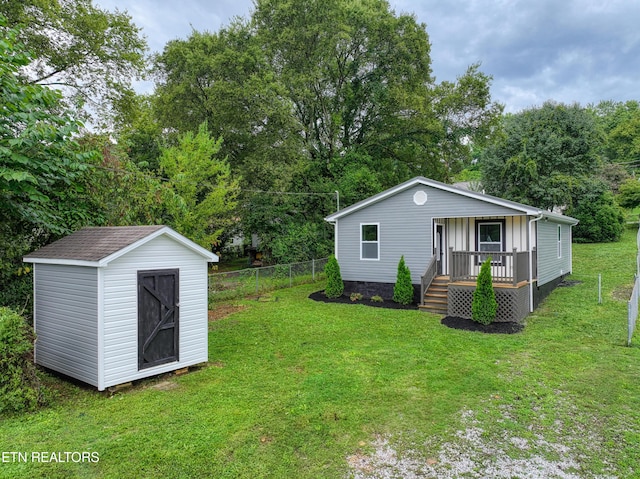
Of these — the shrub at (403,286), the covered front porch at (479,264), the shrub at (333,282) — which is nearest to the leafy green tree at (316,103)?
the shrub at (333,282)

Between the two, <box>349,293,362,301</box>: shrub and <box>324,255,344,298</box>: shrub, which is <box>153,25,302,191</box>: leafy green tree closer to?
<box>324,255,344,298</box>: shrub

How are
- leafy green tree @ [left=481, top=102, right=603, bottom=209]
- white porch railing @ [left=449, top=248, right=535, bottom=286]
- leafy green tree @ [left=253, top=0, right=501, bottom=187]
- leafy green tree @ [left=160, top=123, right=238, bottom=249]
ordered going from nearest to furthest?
white porch railing @ [left=449, top=248, right=535, bottom=286], leafy green tree @ [left=160, top=123, right=238, bottom=249], leafy green tree @ [left=253, top=0, right=501, bottom=187], leafy green tree @ [left=481, top=102, right=603, bottom=209]

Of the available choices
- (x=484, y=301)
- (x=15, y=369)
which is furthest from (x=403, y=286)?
(x=15, y=369)

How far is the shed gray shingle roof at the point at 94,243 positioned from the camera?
530 cm

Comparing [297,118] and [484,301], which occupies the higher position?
[297,118]

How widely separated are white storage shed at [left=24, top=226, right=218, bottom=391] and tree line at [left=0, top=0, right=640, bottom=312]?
216 inches

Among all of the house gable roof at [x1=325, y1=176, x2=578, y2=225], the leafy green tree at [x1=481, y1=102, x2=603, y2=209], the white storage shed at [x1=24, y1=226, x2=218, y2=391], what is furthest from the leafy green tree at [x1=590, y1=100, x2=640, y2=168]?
the white storage shed at [x1=24, y1=226, x2=218, y2=391]

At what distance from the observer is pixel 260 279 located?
14062 mm

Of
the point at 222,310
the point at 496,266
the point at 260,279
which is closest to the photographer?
the point at 496,266

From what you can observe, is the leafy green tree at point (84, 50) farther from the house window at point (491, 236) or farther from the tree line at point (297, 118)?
the house window at point (491, 236)

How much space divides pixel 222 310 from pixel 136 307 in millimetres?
5874

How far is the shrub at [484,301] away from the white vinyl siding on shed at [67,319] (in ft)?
26.5

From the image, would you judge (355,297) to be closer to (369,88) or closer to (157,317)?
(157,317)

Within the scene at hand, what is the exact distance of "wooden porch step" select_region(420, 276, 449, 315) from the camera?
10727 millimetres
